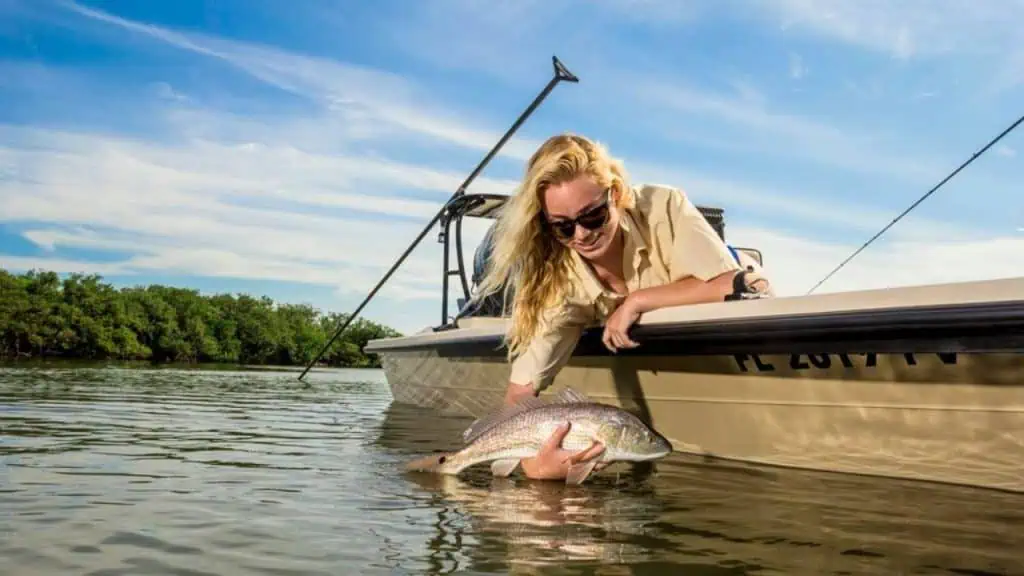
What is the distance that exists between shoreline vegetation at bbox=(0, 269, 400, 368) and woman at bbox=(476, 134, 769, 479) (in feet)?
183

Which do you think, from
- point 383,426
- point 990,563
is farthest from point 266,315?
point 990,563

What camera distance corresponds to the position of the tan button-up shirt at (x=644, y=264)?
194 inches

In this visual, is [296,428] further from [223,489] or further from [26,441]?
[223,489]

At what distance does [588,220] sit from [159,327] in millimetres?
90195

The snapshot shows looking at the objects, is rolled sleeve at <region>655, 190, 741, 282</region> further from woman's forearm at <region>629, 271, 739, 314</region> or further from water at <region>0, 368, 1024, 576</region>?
water at <region>0, 368, 1024, 576</region>

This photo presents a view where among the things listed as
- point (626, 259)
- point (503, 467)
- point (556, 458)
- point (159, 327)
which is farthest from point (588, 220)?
point (159, 327)

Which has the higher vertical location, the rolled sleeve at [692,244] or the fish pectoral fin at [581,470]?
the rolled sleeve at [692,244]


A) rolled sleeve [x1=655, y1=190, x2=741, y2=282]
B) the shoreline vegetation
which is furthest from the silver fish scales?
the shoreline vegetation

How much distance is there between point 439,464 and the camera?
190 inches

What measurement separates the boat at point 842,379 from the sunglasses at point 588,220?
82 centimetres

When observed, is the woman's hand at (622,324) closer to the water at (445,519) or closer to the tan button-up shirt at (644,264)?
the tan button-up shirt at (644,264)

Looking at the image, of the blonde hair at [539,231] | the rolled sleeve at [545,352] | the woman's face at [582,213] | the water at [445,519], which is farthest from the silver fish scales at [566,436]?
the woman's face at [582,213]

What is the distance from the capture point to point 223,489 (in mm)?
4180

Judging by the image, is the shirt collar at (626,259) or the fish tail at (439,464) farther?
the shirt collar at (626,259)
